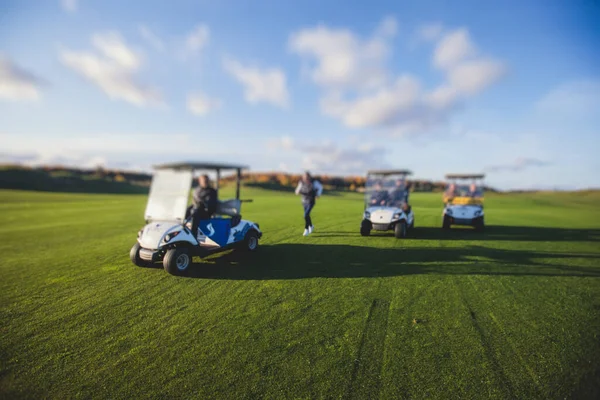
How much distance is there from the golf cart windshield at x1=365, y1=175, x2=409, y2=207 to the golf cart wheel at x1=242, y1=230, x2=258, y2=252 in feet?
17.1

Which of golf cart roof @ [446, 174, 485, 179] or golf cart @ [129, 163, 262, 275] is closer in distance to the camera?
golf cart @ [129, 163, 262, 275]

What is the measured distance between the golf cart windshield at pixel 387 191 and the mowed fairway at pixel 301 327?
3.47 m

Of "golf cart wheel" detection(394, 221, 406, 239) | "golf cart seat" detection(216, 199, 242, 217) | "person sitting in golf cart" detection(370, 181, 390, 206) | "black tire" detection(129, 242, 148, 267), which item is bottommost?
"black tire" detection(129, 242, 148, 267)

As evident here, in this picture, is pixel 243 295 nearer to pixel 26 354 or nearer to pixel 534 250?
pixel 26 354

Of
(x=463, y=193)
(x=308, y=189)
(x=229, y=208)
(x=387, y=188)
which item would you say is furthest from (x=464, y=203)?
(x=229, y=208)

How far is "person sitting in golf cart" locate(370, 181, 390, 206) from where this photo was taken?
11.7m

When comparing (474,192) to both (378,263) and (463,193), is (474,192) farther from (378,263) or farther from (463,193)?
(378,263)

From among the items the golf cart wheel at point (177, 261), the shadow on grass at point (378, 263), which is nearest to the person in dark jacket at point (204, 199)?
the golf cart wheel at point (177, 261)

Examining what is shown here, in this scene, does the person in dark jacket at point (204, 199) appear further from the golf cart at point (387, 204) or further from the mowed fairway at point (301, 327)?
the golf cart at point (387, 204)

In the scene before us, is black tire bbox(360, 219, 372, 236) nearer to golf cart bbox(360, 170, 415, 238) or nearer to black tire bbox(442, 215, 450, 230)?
golf cart bbox(360, 170, 415, 238)

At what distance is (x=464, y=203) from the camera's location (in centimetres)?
1378

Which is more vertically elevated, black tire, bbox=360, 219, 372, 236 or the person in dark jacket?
the person in dark jacket

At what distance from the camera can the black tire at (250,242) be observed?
8.26m

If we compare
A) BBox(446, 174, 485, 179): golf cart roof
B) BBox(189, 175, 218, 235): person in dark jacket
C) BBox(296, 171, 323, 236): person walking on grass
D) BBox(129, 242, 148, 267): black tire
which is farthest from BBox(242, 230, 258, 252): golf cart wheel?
BBox(446, 174, 485, 179): golf cart roof
